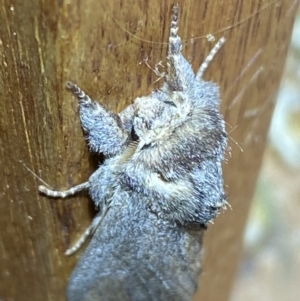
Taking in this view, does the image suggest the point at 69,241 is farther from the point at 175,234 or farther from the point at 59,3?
the point at 59,3

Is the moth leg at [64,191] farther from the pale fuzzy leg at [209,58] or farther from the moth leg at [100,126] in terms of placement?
the pale fuzzy leg at [209,58]

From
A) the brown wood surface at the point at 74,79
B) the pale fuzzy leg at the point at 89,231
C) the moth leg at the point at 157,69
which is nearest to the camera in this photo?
the brown wood surface at the point at 74,79

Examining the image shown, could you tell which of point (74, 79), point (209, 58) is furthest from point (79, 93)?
point (209, 58)

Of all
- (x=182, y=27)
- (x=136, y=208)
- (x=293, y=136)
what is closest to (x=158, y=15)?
(x=182, y=27)

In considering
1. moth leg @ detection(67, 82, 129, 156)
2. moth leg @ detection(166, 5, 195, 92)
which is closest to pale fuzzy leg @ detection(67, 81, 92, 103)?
moth leg @ detection(67, 82, 129, 156)

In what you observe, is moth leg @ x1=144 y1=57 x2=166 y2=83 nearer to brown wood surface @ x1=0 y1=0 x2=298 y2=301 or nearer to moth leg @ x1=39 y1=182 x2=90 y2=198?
brown wood surface @ x1=0 y1=0 x2=298 y2=301

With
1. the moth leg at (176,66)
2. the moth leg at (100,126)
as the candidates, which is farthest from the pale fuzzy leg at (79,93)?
the moth leg at (176,66)

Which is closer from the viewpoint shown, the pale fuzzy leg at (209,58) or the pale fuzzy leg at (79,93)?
the pale fuzzy leg at (79,93)
